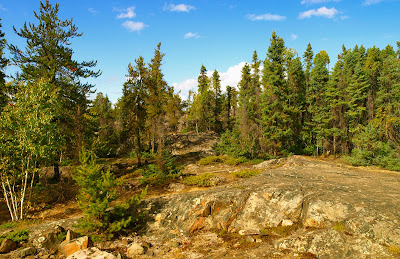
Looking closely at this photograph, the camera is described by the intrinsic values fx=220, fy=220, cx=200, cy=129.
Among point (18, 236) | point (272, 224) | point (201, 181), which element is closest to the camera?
point (272, 224)

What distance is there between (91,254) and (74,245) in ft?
4.44

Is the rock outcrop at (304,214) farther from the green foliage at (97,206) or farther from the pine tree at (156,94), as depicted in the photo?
the pine tree at (156,94)

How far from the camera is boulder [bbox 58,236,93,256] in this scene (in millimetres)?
9062

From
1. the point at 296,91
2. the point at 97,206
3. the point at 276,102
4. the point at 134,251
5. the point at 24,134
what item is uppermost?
the point at 296,91

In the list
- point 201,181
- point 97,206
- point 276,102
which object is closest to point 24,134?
point 97,206

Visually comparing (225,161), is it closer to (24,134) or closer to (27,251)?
(24,134)

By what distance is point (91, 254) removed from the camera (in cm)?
837

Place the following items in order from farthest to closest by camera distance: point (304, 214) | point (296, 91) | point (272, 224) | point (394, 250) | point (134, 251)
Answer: point (296, 91) → point (272, 224) → point (304, 214) → point (134, 251) → point (394, 250)

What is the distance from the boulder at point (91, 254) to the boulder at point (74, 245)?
691 mm

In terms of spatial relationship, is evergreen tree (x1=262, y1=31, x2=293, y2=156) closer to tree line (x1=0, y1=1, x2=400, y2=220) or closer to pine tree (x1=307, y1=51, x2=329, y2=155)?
tree line (x1=0, y1=1, x2=400, y2=220)

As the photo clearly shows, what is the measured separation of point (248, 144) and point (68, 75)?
69.6 ft

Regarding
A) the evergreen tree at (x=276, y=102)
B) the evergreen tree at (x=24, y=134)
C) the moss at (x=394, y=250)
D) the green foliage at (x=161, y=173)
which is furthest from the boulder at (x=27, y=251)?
the evergreen tree at (x=276, y=102)

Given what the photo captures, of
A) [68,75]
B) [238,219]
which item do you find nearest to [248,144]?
[238,219]

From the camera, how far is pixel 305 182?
11828 millimetres
